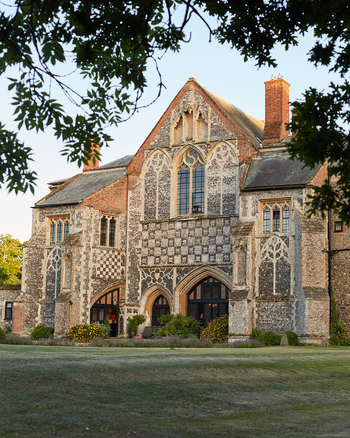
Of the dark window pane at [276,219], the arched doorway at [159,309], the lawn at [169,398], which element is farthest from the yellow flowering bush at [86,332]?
the lawn at [169,398]

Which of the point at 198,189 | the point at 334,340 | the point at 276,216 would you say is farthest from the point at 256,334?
the point at 198,189

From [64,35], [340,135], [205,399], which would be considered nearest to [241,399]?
[205,399]

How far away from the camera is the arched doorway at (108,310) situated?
105 feet

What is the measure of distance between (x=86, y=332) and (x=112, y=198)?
7.57 m

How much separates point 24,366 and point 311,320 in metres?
16.8

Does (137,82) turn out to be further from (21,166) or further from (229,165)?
(229,165)

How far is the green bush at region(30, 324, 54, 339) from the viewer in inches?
1233

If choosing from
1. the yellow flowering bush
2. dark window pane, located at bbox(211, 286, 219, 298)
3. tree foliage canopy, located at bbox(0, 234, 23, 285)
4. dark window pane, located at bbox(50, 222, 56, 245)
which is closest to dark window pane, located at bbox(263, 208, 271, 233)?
dark window pane, located at bbox(211, 286, 219, 298)

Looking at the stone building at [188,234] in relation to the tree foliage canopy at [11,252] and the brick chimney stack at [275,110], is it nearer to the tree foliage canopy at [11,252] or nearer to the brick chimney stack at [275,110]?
the brick chimney stack at [275,110]

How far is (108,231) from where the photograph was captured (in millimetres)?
32875

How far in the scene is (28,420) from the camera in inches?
322

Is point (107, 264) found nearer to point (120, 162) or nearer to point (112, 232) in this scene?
point (112, 232)

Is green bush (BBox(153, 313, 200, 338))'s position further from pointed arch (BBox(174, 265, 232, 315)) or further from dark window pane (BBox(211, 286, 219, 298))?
dark window pane (BBox(211, 286, 219, 298))

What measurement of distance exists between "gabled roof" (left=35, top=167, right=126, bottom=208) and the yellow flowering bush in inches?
261
